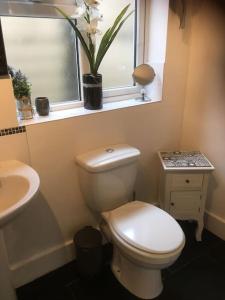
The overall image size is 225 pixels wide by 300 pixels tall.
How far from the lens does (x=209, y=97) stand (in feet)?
5.46

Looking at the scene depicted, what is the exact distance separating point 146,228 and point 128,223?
0.10 m

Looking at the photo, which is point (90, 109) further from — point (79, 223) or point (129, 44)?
point (79, 223)

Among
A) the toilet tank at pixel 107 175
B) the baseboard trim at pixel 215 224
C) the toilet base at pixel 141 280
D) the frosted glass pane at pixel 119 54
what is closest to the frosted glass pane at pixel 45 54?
the frosted glass pane at pixel 119 54

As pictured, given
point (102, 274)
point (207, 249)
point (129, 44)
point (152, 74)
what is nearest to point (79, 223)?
point (102, 274)

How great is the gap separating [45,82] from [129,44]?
0.64 metres

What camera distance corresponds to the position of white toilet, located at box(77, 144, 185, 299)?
1204 mm

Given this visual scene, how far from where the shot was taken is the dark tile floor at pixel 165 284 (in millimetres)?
1422

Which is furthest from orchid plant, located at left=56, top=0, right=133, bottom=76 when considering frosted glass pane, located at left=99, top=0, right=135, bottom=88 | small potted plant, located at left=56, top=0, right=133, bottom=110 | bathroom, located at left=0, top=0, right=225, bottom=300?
bathroom, located at left=0, top=0, right=225, bottom=300

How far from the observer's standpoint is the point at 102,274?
1.55 m

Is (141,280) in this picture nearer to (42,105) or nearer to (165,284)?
(165,284)

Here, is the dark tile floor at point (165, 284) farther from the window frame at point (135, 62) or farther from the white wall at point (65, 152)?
the window frame at point (135, 62)

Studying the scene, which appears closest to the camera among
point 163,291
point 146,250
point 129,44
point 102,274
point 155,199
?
point 146,250

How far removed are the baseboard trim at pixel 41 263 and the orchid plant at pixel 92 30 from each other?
1.08m

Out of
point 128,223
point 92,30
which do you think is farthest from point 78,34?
point 128,223
